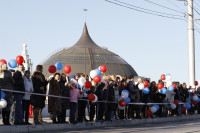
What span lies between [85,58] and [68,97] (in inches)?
3608

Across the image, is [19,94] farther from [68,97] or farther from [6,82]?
[68,97]

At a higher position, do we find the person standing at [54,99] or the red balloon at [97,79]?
the red balloon at [97,79]

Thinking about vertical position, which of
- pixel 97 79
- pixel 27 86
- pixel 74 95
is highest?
pixel 97 79

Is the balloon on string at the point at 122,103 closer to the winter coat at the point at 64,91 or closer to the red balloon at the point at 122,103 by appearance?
the red balloon at the point at 122,103

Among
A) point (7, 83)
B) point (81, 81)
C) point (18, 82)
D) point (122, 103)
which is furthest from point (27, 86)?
point (122, 103)

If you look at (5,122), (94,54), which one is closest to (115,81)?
(5,122)

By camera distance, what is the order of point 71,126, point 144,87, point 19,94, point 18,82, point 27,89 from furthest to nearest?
Answer: point 144,87, point 71,126, point 27,89, point 18,82, point 19,94

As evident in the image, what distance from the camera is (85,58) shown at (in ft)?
354

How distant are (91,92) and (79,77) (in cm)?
96

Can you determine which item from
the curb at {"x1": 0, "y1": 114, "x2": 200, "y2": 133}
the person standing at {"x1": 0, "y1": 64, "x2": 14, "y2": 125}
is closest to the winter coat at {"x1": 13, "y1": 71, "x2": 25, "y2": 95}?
the person standing at {"x1": 0, "y1": 64, "x2": 14, "y2": 125}

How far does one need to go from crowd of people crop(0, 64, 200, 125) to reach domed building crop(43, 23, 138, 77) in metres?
80.1

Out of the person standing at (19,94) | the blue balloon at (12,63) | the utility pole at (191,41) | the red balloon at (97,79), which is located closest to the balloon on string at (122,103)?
the red balloon at (97,79)

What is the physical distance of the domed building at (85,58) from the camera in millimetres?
104562

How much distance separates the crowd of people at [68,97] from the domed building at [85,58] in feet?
263
